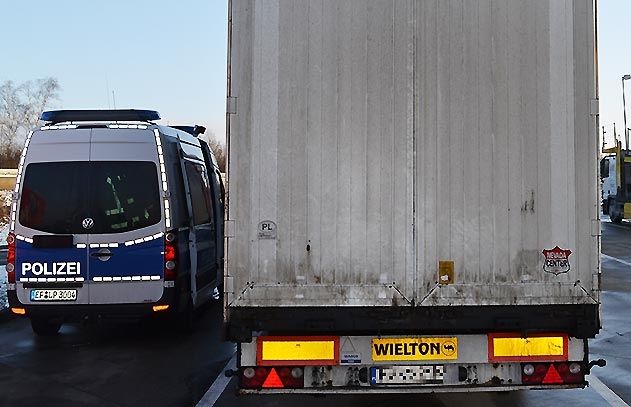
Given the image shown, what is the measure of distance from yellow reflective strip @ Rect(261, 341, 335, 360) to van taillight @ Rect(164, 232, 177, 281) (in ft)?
Answer: 10.5

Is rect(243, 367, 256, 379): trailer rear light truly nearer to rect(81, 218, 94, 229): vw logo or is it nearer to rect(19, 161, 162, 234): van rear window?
rect(19, 161, 162, 234): van rear window

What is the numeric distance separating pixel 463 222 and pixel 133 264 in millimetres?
4138

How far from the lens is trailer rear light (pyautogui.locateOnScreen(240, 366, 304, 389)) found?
4121 millimetres

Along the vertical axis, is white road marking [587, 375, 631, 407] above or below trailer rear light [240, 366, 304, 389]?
below

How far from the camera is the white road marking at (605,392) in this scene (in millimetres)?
5531

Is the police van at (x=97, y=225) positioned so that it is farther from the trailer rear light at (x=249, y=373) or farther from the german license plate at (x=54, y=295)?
the trailer rear light at (x=249, y=373)

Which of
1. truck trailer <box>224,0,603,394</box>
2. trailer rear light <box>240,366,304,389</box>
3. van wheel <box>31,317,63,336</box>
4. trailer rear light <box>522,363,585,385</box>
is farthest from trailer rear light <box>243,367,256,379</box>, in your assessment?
van wheel <box>31,317,63,336</box>

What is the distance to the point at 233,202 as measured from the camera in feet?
13.0

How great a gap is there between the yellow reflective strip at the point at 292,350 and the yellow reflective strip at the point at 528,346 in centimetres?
110

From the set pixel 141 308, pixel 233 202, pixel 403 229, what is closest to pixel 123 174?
pixel 141 308

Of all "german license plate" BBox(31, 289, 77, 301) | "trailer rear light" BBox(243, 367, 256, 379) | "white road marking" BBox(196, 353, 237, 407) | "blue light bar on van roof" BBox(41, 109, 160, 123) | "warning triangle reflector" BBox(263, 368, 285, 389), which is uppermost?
"blue light bar on van roof" BBox(41, 109, 160, 123)

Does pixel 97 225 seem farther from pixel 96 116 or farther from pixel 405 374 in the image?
pixel 405 374

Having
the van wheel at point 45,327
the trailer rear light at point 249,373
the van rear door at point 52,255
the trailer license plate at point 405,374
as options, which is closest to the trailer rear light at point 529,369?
the trailer license plate at point 405,374

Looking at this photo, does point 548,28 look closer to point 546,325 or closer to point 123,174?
point 546,325
